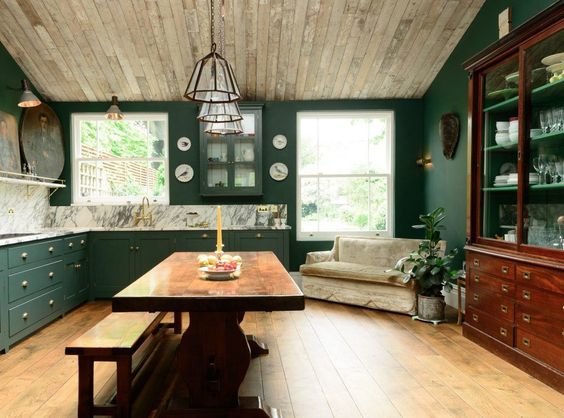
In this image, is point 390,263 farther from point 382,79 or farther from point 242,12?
point 242,12

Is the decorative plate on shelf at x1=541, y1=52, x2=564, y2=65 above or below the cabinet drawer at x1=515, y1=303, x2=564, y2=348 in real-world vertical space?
above

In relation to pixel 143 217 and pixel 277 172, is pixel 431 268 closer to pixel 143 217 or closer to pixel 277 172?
pixel 277 172

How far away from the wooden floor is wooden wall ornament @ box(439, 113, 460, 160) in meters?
2.03

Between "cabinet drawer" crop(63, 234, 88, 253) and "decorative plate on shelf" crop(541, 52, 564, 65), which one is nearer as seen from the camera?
"decorative plate on shelf" crop(541, 52, 564, 65)

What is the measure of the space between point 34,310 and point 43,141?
241 cm

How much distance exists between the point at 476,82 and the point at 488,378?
246 centimetres

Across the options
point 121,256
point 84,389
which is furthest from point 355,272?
point 84,389

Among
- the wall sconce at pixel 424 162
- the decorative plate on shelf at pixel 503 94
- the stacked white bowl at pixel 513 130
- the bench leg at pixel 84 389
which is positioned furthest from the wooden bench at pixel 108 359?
the wall sconce at pixel 424 162

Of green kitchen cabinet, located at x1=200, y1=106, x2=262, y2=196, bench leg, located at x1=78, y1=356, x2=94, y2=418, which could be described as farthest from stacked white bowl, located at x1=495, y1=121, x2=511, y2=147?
bench leg, located at x1=78, y1=356, x2=94, y2=418

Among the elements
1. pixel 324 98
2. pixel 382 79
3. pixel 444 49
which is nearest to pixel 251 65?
pixel 324 98

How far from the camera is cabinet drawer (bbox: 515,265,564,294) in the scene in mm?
2754

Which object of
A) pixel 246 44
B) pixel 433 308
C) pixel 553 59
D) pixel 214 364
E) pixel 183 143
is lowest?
pixel 433 308

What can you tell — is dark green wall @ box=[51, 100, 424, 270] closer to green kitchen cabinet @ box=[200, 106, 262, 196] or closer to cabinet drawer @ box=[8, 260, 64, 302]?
green kitchen cabinet @ box=[200, 106, 262, 196]

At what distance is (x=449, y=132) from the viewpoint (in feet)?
16.7
